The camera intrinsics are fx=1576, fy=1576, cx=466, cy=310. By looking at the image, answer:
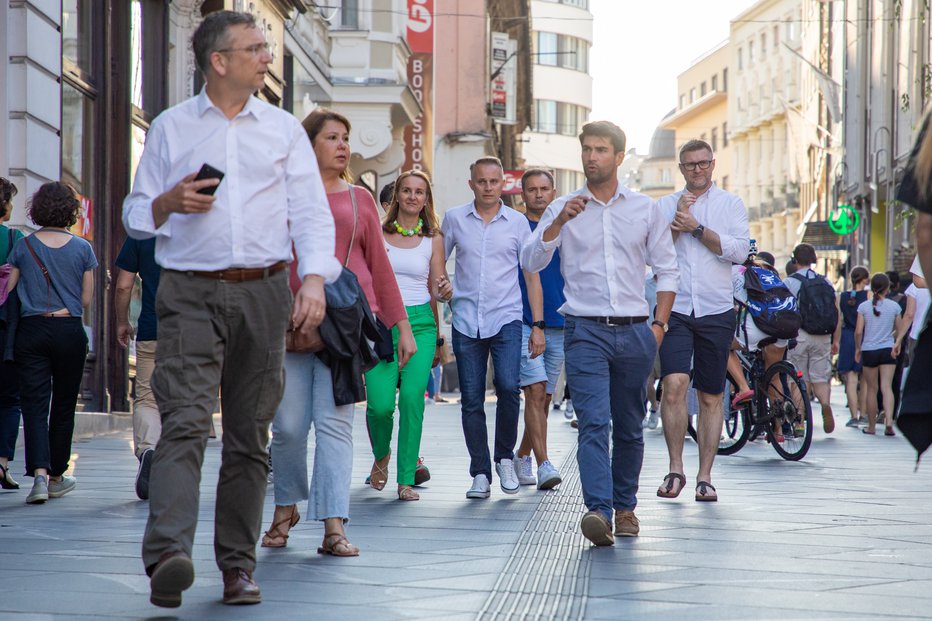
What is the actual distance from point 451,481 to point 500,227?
178 centimetres

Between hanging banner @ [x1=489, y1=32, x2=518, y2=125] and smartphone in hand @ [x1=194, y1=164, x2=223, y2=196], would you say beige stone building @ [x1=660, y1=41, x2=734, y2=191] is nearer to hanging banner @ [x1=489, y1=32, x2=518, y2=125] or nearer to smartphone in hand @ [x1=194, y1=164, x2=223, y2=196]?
hanging banner @ [x1=489, y1=32, x2=518, y2=125]

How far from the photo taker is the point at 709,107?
10381 cm

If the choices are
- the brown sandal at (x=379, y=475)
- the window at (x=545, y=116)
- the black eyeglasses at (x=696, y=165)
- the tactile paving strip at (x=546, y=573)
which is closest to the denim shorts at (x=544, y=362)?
the brown sandal at (x=379, y=475)

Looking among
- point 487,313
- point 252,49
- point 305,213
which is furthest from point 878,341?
point 252,49

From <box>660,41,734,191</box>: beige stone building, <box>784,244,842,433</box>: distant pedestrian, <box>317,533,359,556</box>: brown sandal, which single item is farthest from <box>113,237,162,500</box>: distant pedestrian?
<box>660,41,734,191</box>: beige stone building

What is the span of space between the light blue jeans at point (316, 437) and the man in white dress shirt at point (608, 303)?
1.18 meters

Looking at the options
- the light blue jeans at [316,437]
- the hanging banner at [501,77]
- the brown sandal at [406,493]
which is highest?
the hanging banner at [501,77]

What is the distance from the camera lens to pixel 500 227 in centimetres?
932

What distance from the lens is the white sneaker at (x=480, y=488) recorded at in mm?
8938

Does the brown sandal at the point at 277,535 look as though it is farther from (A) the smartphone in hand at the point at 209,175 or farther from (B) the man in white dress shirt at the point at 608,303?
(A) the smartphone in hand at the point at 209,175

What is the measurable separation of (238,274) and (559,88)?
79789 millimetres

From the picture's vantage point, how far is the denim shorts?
950 centimetres

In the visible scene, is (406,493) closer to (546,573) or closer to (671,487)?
(671,487)

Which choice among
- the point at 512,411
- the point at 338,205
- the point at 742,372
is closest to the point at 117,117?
the point at 742,372
